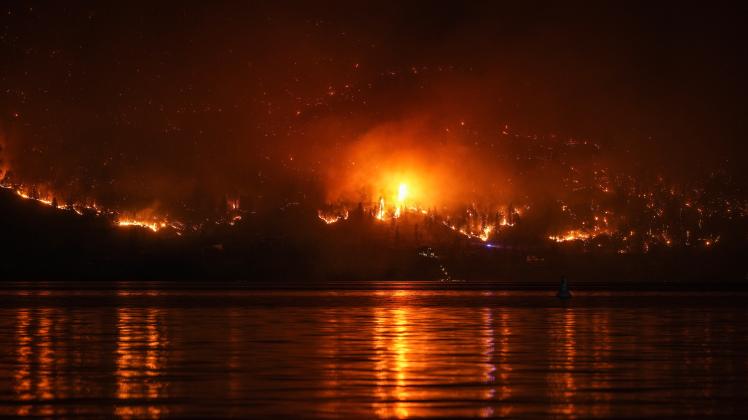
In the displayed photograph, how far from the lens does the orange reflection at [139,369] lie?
30.8m

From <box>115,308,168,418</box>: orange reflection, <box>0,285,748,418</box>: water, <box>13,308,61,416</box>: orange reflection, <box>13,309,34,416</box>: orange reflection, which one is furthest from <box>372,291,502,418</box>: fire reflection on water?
<box>13,309,34,416</box>: orange reflection

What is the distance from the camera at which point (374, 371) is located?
40688 mm

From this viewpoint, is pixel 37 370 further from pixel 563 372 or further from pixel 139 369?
pixel 563 372

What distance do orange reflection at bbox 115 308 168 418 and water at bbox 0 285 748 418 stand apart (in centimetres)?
6

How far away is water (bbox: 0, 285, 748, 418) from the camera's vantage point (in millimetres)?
31188

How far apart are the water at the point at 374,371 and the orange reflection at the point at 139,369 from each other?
2.5 inches

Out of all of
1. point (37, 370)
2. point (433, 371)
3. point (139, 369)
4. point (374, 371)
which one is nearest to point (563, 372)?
point (433, 371)

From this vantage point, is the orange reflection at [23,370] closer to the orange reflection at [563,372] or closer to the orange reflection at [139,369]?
the orange reflection at [139,369]

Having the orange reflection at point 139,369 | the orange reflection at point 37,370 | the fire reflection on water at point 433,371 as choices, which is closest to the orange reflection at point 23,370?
the orange reflection at point 37,370

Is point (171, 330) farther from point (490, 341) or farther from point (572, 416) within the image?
point (572, 416)

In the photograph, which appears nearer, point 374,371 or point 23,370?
point 374,371

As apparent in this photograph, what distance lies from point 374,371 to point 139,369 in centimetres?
769

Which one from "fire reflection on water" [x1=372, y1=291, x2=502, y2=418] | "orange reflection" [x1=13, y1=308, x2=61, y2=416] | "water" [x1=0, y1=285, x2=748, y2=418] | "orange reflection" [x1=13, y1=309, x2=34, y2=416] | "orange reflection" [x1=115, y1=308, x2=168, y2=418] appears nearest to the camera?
"orange reflection" [x1=115, y1=308, x2=168, y2=418]

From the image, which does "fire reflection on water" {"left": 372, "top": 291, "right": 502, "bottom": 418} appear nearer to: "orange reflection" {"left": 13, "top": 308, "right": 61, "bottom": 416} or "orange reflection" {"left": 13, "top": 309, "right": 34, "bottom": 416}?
"orange reflection" {"left": 13, "top": 308, "right": 61, "bottom": 416}
